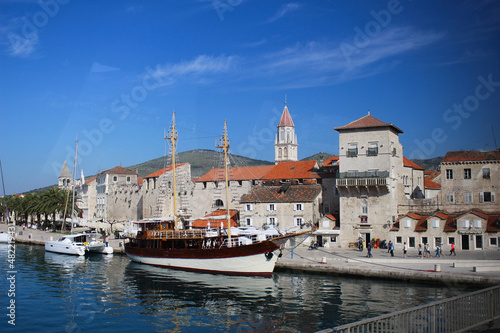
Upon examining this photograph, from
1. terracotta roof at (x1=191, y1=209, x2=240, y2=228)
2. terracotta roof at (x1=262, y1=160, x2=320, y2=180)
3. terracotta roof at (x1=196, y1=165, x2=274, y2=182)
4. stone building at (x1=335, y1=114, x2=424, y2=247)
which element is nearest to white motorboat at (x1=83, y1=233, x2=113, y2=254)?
terracotta roof at (x1=191, y1=209, x2=240, y2=228)

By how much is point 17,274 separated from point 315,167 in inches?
1524

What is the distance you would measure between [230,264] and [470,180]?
28.8 meters

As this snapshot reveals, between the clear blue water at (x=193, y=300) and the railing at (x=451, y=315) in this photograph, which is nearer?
the railing at (x=451, y=315)

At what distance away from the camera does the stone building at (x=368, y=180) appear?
169ft

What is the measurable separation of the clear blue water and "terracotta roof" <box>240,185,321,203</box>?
17076 millimetres

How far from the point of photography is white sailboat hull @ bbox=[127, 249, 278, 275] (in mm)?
41812

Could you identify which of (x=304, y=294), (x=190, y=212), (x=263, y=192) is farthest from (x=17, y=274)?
(x=190, y=212)

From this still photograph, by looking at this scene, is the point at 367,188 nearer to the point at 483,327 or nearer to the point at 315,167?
the point at 315,167

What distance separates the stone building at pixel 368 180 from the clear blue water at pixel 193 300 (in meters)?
14.6

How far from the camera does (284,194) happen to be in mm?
59125

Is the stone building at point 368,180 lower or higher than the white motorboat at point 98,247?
higher

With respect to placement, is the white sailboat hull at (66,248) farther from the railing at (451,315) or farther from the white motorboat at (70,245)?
the railing at (451,315)

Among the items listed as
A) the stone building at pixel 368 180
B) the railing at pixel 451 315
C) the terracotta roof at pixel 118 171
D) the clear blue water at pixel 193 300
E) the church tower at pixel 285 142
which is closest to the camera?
the railing at pixel 451 315

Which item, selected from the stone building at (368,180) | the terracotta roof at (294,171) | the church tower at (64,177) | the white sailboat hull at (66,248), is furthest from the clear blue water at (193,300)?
the church tower at (64,177)
